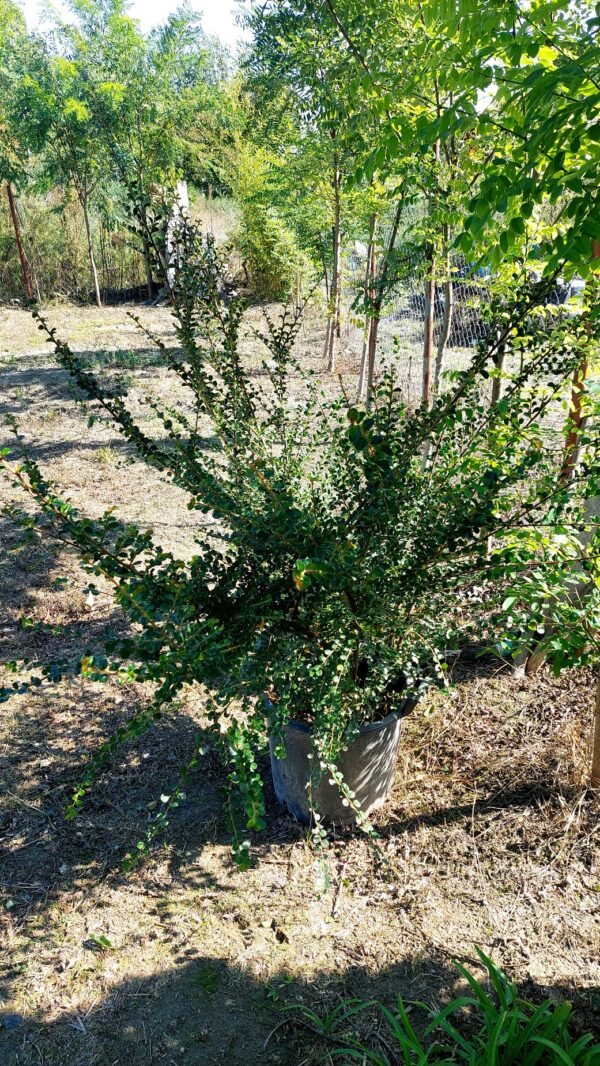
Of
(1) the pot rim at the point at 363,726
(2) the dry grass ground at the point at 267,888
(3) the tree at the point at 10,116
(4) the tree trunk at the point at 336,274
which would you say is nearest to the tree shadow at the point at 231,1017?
(2) the dry grass ground at the point at 267,888

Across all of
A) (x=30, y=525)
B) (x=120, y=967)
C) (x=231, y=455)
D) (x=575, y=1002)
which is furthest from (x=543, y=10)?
(x=120, y=967)

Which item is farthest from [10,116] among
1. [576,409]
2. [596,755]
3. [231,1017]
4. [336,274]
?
[231,1017]

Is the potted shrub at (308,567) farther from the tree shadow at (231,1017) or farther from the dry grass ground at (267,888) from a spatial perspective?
the tree shadow at (231,1017)

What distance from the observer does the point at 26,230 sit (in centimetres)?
1573

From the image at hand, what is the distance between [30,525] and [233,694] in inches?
27.6

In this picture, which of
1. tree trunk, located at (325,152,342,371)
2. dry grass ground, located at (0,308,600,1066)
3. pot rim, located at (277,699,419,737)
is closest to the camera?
dry grass ground, located at (0,308,600,1066)

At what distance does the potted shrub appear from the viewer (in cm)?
180

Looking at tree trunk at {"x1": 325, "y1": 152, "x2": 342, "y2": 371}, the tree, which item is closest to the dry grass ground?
tree trunk at {"x1": 325, "y1": 152, "x2": 342, "y2": 371}

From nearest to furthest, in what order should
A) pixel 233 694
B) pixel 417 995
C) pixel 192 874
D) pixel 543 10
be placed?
pixel 543 10
pixel 233 694
pixel 417 995
pixel 192 874

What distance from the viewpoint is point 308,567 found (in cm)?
169

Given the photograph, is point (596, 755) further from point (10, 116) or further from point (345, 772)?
point (10, 116)

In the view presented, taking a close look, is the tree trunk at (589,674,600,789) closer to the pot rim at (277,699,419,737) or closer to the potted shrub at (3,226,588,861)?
the potted shrub at (3,226,588,861)

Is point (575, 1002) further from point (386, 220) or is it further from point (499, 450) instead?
point (386, 220)

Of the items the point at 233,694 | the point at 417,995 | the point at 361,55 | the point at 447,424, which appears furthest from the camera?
the point at 361,55
